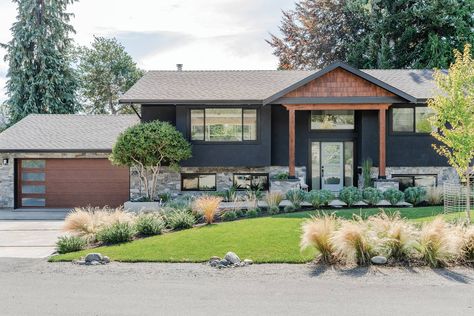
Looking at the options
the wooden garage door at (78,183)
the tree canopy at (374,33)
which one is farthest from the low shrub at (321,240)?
the tree canopy at (374,33)

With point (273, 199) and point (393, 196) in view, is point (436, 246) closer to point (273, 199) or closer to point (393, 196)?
point (393, 196)

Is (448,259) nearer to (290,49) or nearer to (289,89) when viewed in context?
(289,89)

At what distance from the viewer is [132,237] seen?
33.8ft

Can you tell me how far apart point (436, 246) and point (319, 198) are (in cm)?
558

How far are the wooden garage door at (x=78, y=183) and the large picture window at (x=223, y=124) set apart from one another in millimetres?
3668

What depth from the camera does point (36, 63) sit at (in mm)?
28328

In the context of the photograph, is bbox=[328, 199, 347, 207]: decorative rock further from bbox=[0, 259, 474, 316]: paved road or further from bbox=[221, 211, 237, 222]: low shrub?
bbox=[0, 259, 474, 316]: paved road

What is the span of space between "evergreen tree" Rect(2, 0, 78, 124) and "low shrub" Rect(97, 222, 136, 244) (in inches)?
808

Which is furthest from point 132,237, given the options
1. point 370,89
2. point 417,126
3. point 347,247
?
point 417,126

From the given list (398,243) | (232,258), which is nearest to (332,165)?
(398,243)

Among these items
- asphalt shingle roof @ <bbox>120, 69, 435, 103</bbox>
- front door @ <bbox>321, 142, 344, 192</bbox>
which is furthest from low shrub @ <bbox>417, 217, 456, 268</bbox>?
asphalt shingle roof @ <bbox>120, 69, 435, 103</bbox>

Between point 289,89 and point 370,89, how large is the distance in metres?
2.94

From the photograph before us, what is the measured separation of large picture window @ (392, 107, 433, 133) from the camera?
16.0m

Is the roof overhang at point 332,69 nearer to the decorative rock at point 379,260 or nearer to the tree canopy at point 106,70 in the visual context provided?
the decorative rock at point 379,260
